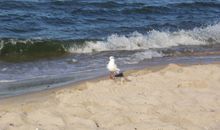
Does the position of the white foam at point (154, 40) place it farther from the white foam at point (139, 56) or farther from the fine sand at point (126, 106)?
the fine sand at point (126, 106)

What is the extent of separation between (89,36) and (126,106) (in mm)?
6887

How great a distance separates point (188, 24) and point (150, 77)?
8314 mm

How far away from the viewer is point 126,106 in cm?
678

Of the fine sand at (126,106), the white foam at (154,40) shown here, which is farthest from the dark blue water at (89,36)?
the fine sand at (126,106)

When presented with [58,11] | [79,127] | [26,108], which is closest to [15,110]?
[26,108]

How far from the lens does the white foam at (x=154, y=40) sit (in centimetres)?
1270

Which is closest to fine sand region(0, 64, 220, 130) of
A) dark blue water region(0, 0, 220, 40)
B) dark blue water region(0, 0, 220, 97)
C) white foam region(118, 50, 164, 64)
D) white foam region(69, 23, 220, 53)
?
dark blue water region(0, 0, 220, 97)

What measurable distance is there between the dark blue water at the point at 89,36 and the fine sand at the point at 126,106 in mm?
1396

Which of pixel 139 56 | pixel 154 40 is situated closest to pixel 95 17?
pixel 154 40

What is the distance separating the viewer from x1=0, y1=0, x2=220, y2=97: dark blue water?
10.1 metres

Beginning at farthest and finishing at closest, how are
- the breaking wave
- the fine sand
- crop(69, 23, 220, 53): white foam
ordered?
crop(69, 23, 220, 53): white foam → the breaking wave → the fine sand

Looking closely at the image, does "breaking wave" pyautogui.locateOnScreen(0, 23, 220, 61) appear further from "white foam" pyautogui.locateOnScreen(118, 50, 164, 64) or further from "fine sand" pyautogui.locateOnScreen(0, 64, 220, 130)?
"fine sand" pyautogui.locateOnScreen(0, 64, 220, 130)

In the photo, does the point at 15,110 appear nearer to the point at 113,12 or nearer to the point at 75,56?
the point at 75,56

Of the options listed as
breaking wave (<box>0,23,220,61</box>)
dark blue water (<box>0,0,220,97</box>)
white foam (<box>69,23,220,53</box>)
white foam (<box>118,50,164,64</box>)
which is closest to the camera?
dark blue water (<box>0,0,220,97</box>)
